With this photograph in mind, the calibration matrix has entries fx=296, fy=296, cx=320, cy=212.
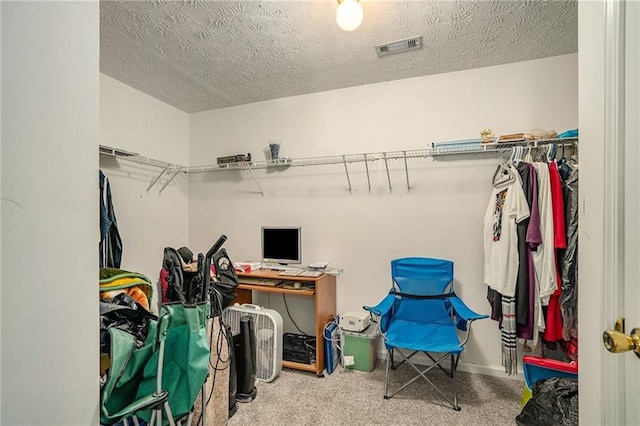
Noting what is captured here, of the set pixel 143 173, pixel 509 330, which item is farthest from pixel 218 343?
pixel 143 173

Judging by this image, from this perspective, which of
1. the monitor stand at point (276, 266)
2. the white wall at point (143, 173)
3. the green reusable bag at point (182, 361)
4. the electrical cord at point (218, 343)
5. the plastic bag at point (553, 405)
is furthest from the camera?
the monitor stand at point (276, 266)

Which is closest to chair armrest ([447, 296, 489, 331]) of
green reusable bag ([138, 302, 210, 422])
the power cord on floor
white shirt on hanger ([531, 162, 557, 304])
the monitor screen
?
white shirt on hanger ([531, 162, 557, 304])

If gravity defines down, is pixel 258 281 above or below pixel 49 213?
below

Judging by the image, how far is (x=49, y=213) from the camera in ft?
2.04

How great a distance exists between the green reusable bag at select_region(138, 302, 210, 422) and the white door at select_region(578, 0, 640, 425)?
50.6 inches

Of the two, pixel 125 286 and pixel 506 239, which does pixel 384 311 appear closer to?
pixel 506 239

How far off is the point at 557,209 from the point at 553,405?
119 centimetres

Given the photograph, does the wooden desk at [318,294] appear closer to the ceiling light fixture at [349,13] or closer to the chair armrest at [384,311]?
the chair armrest at [384,311]

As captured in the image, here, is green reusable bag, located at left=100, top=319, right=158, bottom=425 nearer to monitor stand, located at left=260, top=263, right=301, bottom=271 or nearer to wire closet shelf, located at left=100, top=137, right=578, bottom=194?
monitor stand, located at left=260, top=263, right=301, bottom=271

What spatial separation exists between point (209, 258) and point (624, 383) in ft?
4.87

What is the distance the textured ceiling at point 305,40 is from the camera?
180cm

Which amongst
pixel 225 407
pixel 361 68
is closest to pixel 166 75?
pixel 361 68

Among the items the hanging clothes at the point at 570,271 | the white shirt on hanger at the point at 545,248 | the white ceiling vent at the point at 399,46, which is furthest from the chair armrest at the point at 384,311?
the white ceiling vent at the point at 399,46

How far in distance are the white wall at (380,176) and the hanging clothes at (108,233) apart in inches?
40.4
